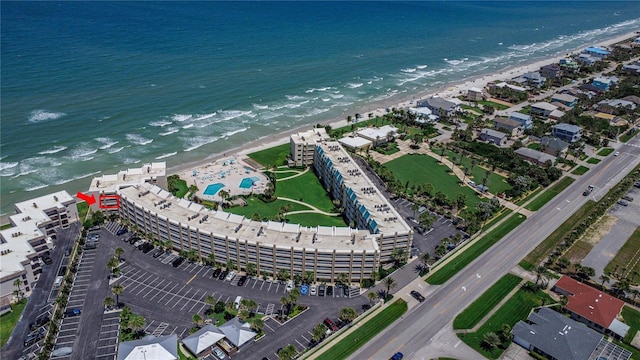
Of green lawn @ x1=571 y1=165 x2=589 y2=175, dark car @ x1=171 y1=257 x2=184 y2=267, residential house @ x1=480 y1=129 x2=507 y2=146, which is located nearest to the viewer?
dark car @ x1=171 y1=257 x2=184 y2=267

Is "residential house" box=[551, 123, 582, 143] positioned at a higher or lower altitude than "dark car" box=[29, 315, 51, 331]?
lower

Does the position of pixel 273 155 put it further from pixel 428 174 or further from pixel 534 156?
pixel 534 156

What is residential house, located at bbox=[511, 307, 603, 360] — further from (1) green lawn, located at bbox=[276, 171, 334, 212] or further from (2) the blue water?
(2) the blue water

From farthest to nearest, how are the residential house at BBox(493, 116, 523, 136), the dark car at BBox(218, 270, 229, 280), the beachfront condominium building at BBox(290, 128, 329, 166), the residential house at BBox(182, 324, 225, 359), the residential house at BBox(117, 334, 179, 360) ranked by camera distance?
1. the residential house at BBox(493, 116, 523, 136)
2. the beachfront condominium building at BBox(290, 128, 329, 166)
3. the dark car at BBox(218, 270, 229, 280)
4. the residential house at BBox(182, 324, 225, 359)
5. the residential house at BBox(117, 334, 179, 360)

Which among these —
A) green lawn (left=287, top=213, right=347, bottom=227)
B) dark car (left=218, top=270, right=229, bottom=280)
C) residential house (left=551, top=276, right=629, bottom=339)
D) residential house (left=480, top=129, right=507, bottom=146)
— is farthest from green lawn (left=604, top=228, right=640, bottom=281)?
dark car (left=218, top=270, right=229, bottom=280)

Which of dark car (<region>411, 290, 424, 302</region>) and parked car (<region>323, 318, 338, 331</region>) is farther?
dark car (<region>411, 290, 424, 302</region>)

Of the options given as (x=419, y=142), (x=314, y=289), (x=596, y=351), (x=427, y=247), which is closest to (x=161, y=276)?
(x=314, y=289)
